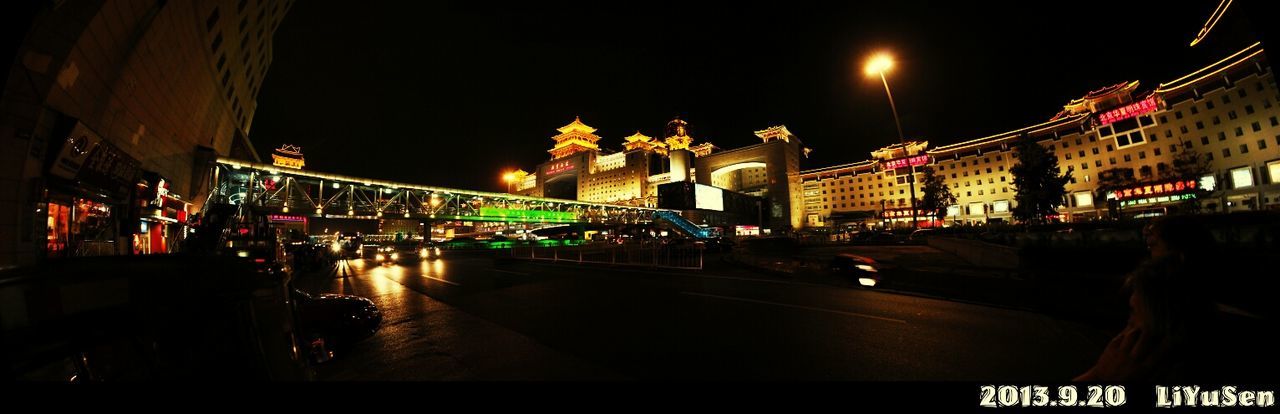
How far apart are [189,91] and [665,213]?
7094 centimetres

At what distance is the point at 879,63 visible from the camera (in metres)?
17.8

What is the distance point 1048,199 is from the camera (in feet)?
128

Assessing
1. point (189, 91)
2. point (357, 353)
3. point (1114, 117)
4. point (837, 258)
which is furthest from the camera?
point (1114, 117)

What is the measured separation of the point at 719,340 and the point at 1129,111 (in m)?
99.0

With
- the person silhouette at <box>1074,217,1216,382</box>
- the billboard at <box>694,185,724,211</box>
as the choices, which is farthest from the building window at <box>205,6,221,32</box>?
the billboard at <box>694,185,724,211</box>

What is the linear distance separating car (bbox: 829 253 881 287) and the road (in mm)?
1937

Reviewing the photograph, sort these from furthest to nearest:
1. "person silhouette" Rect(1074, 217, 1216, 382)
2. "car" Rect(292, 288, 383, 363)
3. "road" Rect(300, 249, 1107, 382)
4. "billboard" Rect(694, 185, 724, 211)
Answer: "billboard" Rect(694, 185, 724, 211), "car" Rect(292, 288, 383, 363), "road" Rect(300, 249, 1107, 382), "person silhouette" Rect(1074, 217, 1216, 382)

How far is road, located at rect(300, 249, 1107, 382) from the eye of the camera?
4.19m

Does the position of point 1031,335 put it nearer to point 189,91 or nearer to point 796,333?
point 796,333

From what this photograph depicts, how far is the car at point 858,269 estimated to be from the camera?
35.7 ft

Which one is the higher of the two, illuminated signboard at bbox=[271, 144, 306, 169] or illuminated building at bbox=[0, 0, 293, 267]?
illuminated signboard at bbox=[271, 144, 306, 169]

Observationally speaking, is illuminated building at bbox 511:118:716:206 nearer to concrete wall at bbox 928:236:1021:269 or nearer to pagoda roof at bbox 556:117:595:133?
pagoda roof at bbox 556:117:595:133

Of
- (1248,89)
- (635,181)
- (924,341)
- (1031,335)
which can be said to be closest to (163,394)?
(924,341)

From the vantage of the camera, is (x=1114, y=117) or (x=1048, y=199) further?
(x=1114, y=117)
